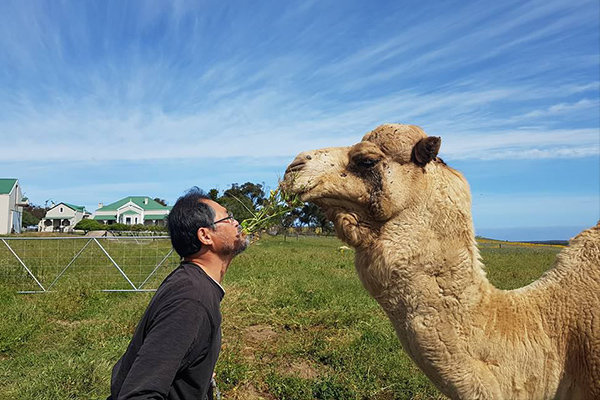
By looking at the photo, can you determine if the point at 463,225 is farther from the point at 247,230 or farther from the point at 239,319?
the point at 239,319

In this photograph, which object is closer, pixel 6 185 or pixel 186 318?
pixel 186 318

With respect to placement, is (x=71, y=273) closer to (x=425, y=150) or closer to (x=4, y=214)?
(x=425, y=150)

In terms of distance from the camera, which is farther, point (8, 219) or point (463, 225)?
point (8, 219)

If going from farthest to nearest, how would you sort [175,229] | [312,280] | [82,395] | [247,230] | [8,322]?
1. [312,280]
2. [8,322]
3. [82,395]
4. [247,230]
5. [175,229]

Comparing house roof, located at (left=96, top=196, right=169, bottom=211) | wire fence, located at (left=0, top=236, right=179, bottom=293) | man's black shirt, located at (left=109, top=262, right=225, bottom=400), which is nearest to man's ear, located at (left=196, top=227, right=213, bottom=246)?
man's black shirt, located at (left=109, top=262, right=225, bottom=400)

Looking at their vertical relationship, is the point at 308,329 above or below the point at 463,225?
below

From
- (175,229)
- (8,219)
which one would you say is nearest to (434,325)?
(175,229)

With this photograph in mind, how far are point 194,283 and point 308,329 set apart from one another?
6380 millimetres

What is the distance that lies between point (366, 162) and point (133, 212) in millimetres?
85824

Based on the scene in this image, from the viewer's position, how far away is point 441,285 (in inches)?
105

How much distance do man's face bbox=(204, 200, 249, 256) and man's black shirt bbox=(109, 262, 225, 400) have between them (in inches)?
7.1

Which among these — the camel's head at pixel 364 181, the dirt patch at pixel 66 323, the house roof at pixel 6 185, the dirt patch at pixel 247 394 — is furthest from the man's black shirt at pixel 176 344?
the house roof at pixel 6 185

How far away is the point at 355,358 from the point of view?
22.1 feet

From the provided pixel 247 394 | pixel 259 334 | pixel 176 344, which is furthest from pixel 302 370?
pixel 176 344
